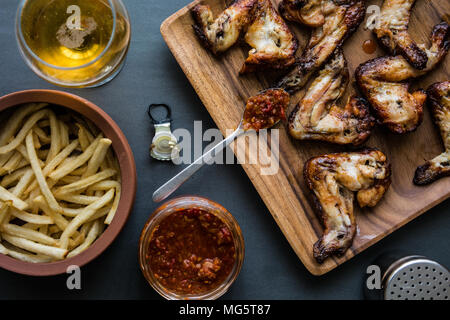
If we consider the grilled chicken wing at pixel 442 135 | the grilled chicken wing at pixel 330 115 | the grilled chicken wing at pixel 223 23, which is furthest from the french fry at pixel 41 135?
the grilled chicken wing at pixel 442 135

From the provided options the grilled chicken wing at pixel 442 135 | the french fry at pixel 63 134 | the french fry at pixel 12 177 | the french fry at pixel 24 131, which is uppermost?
the french fry at pixel 24 131

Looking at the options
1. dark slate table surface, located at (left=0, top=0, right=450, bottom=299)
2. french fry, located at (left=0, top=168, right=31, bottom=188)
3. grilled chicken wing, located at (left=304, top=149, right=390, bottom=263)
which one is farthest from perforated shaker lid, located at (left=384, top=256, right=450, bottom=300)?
french fry, located at (left=0, top=168, right=31, bottom=188)

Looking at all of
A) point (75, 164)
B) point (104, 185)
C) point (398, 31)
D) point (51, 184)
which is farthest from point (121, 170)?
point (398, 31)

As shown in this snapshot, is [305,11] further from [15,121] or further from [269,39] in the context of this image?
[15,121]

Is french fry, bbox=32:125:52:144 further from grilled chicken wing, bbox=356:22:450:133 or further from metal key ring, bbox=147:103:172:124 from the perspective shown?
grilled chicken wing, bbox=356:22:450:133

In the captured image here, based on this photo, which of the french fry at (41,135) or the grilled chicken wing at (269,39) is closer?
the french fry at (41,135)

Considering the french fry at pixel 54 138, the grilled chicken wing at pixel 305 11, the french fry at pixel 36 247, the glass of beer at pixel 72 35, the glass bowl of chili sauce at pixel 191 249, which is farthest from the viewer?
the grilled chicken wing at pixel 305 11

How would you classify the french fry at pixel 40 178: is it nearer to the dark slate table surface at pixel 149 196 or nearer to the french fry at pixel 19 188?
the french fry at pixel 19 188
